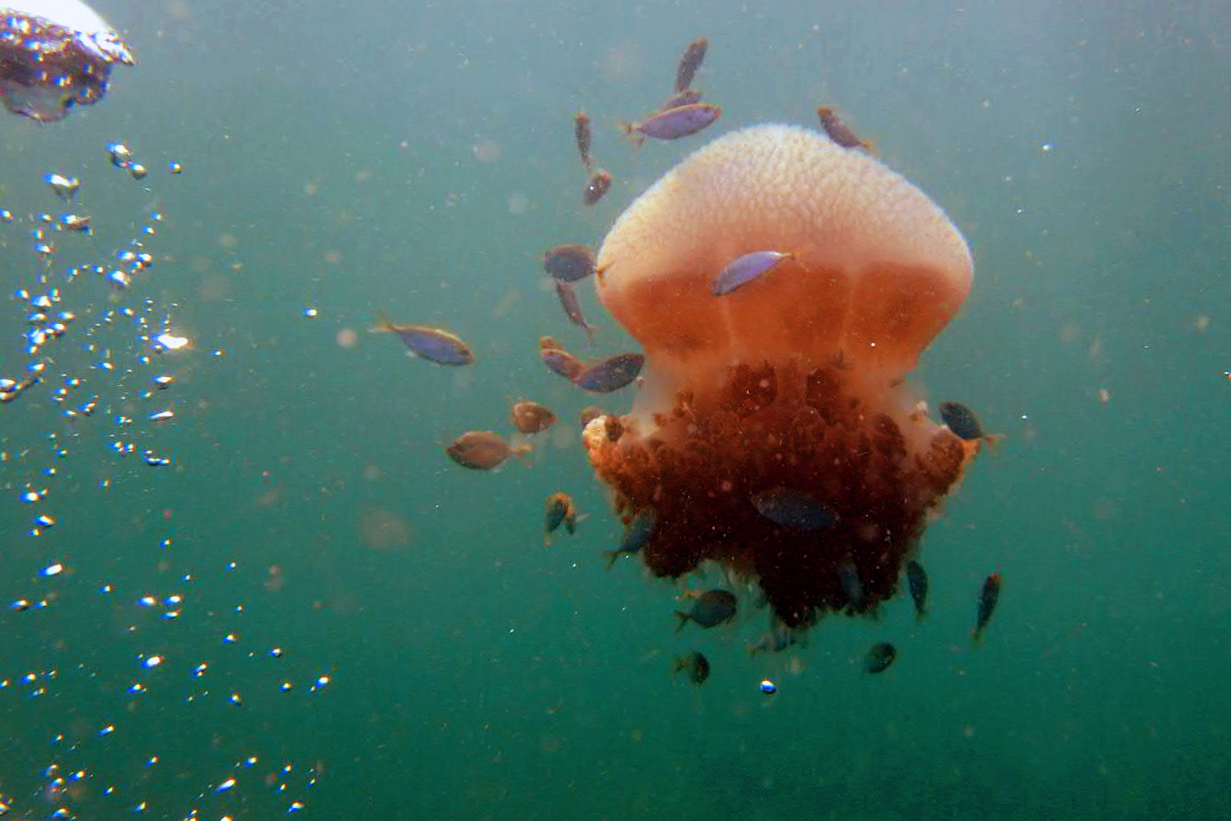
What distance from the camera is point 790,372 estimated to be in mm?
3004

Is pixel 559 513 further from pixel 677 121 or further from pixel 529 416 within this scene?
pixel 677 121

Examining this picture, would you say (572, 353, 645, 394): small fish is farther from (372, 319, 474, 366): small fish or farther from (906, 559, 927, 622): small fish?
(906, 559, 927, 622): small fish

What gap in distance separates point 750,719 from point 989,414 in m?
14.0

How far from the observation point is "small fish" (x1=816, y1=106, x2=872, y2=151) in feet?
12.3

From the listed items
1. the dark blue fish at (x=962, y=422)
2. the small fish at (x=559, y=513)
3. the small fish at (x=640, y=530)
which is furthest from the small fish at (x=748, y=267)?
the small fish at (x=559, y=513)

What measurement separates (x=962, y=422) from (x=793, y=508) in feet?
4.21

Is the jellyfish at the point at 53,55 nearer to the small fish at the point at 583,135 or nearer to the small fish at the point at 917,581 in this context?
the small fish at the point at 583,135

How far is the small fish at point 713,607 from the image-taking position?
3.70m

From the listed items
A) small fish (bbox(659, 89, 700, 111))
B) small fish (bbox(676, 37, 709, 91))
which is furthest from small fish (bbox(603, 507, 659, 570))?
small fish (bbox(676, 37, 709, 91))

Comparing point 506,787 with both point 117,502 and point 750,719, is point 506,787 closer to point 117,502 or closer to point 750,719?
point 750,719

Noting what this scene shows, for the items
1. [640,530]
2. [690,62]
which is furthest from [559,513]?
[690,62]

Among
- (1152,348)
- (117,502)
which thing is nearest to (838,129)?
(1152,348)

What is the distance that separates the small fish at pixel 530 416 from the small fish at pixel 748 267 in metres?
2.01

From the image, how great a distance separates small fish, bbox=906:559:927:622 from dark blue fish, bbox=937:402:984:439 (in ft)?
1.99
